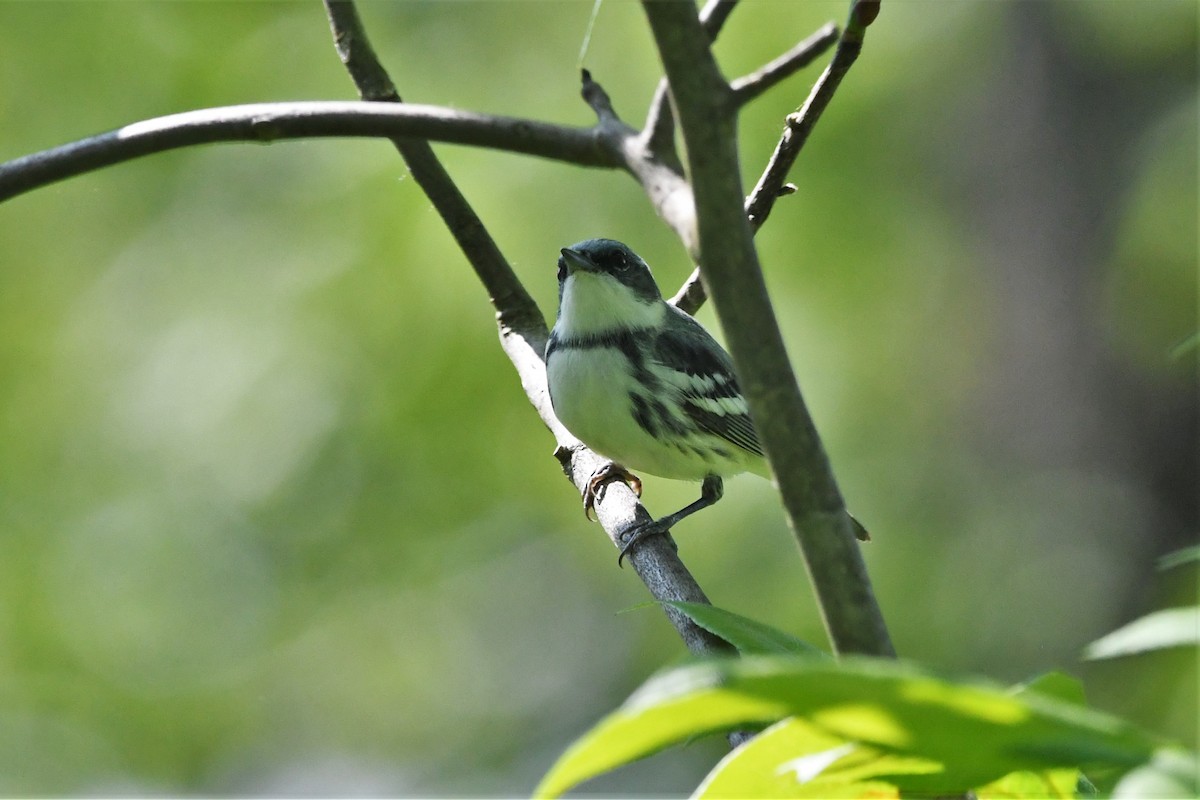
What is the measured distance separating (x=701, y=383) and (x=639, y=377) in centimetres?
22

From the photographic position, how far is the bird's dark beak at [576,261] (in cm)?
326

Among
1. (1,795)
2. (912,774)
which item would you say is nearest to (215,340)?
(1,795)

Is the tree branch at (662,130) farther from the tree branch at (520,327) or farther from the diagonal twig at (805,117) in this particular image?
the tree branch at (520,327)

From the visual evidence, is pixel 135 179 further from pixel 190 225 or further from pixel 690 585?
pixel 690 585

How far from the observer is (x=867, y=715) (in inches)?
21.5

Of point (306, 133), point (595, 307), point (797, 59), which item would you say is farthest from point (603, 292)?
point (797, 59)

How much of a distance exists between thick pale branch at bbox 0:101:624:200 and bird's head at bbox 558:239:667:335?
2.14 meters

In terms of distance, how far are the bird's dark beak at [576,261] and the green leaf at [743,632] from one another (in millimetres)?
2469

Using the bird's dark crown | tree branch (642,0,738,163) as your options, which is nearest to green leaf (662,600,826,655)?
tree branch (642,0,738,163)

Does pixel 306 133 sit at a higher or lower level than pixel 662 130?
higher

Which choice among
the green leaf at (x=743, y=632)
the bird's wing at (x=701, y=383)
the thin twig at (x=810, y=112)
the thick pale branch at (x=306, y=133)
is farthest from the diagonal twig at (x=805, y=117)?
the bird's wing at (x=701, y=383)

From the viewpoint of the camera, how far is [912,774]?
64 cm

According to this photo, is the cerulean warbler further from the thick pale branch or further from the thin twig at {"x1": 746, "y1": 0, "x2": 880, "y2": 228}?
the thick pale branch

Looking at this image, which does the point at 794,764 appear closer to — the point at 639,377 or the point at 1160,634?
the point at 1160,634
